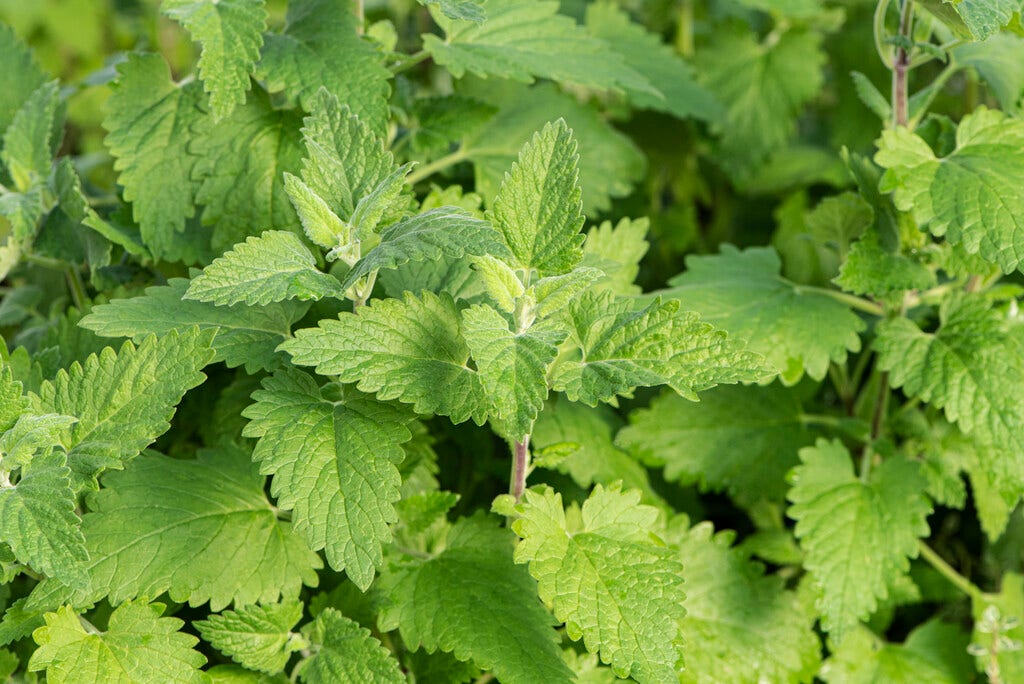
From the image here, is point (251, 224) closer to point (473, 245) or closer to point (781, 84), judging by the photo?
point (473, 245)

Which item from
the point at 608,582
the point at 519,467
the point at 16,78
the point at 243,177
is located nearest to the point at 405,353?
the point at 519,467

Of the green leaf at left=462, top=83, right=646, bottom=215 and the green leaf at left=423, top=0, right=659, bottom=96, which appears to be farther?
the green leaf at left=462, top=83, right=646, bottom=215

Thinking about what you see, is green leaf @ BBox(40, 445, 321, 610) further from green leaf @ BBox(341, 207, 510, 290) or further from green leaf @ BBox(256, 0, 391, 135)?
green leaf @ BBox(256, 0, 391, 135)

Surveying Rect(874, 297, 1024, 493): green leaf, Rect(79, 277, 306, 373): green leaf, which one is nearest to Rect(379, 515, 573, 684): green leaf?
Rect(79, 277, 306, 373): green leaf

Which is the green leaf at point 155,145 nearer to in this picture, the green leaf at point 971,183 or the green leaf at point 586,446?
the green leaf at point 586,446

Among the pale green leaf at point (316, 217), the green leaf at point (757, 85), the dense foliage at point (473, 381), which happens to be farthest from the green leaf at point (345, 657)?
the green leaf at point (757, 85)

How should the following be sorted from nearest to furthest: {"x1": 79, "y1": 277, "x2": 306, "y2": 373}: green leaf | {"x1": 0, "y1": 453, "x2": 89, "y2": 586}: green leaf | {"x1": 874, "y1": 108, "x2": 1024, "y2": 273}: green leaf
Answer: {"x1": 0, "y1": 453, "x2": 89, "y2": 586}: green leaf
{"x1": 79, "y1": 277, "x2": 306, "y2": 373}: green leaf
{"x1": 874, "y1": 108, "x2": 1024, "y2": 273}: green leaf

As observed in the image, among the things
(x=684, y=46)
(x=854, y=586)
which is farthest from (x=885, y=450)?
(x=684, y=46)

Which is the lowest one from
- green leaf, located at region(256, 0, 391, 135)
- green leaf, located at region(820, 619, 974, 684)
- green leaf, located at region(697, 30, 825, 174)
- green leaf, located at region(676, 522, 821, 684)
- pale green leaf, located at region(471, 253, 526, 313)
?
green leaf, located at region(820, 619, 974, 684)

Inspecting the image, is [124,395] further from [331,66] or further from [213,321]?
[331,66]
